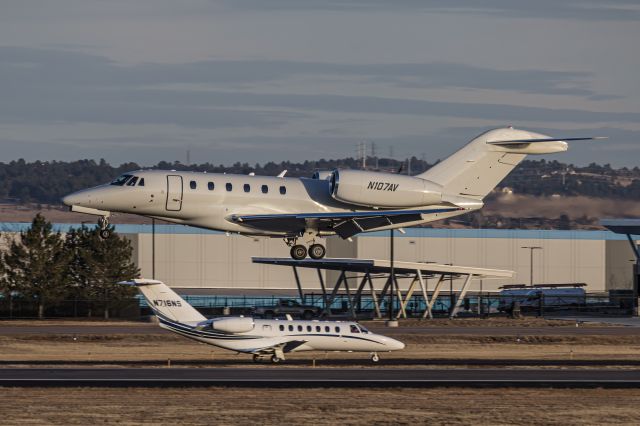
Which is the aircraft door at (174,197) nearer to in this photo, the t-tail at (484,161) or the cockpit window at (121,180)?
the cockpit window at (121,180)

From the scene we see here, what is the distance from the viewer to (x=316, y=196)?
44562 millimetres

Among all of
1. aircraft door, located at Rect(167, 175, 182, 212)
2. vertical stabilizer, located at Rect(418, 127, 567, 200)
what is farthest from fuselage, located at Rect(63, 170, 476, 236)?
vertical stabilizer, located at Rect(418, 127, 567, 200)

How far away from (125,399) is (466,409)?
1001 centimetres

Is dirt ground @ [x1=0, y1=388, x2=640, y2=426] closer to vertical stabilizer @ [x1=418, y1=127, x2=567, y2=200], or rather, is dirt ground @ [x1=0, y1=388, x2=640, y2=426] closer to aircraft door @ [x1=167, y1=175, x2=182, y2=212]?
aircraft door @ [x1=167, y1=175, x2=182, y2=212]

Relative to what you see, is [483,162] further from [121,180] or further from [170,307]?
[170,307]

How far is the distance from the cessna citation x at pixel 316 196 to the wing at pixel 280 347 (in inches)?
265

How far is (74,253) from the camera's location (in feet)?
309

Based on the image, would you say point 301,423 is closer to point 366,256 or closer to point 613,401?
point 613,401

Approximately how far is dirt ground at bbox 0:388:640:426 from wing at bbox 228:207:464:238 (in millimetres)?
7097

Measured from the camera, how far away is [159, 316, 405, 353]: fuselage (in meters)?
51.8

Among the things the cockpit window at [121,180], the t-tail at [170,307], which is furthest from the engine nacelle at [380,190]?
the t-tail at [170,307]

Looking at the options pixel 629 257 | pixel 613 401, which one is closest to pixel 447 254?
pixel 629 257

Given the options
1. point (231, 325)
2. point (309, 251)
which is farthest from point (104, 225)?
point (231, 325)

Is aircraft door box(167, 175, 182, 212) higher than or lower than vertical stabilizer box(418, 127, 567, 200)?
lower
